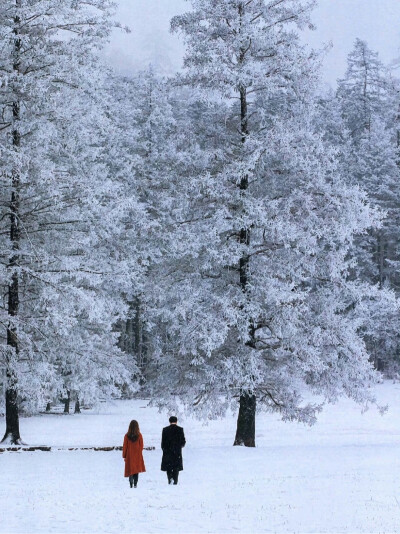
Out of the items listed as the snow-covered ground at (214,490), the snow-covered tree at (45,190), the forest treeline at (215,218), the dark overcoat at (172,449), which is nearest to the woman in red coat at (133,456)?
the snow-covered ground at (214,490)

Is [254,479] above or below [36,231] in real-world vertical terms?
below

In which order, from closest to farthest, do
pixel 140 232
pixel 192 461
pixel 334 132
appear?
1. pixel 192 461
2. pixel 140 232
3. pixel 334 132

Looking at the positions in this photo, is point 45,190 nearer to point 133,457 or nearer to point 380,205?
point 133,457

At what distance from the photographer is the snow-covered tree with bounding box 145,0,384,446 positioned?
17.3 meters

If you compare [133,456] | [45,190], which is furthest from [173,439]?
[45,190]

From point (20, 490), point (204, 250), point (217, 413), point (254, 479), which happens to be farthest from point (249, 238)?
point (20, 490)

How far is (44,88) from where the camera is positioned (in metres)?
17.7

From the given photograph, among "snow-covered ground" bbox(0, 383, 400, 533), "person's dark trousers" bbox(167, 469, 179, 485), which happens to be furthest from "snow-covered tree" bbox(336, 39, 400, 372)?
"person's dark trousers" bbox(167, 469, 179, 485)

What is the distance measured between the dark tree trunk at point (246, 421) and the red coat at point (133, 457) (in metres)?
5.73

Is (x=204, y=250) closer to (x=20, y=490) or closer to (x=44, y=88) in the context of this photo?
(x=44, y=88)

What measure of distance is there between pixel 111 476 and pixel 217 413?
473cm

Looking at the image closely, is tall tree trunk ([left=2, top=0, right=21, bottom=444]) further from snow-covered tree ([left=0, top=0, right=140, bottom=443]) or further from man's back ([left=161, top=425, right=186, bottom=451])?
man's back ([left=161, top=425, right=186, bottom=451])

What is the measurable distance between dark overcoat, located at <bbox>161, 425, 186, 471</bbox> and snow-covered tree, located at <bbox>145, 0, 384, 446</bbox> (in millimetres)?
3848

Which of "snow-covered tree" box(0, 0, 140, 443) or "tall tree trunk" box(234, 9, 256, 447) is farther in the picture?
"tall tree trunk" box(234, 9, 256, 447)
